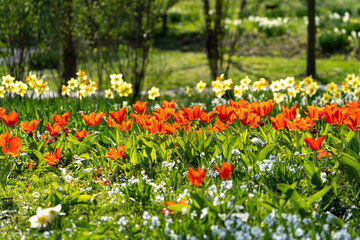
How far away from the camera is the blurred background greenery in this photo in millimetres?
7320

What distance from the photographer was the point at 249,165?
3.08 meters

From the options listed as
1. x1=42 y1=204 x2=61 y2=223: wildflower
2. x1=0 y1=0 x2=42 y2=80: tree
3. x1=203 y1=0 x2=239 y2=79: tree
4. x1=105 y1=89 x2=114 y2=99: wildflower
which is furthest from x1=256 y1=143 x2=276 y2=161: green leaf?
x1=0 y1=0 x2=42 y2=80: tree

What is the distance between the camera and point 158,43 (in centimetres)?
1631

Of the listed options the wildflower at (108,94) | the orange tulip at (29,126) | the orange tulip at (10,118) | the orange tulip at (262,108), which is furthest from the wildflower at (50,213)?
the wildflower at (108,94)

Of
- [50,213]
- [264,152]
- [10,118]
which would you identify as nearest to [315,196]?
[264,152]

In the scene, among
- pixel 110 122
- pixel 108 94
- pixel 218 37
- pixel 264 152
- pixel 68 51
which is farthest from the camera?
pixel 68 51

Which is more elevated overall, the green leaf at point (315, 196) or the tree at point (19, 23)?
the tree at point (19, 23)

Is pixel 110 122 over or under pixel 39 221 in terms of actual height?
Answer: over

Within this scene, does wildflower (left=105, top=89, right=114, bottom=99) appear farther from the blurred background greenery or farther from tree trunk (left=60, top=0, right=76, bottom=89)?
tree trunk (left=60, top=0, right=76, bottom=89)

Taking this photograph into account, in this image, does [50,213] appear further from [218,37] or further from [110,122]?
[218,37]

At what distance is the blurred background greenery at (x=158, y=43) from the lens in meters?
7.32

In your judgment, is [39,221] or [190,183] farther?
[190,183]

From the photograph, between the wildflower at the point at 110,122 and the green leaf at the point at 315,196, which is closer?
the green leaf at the point at 315,196

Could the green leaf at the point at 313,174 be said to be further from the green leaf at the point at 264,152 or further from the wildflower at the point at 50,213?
the wildflower at the point at 50,213
